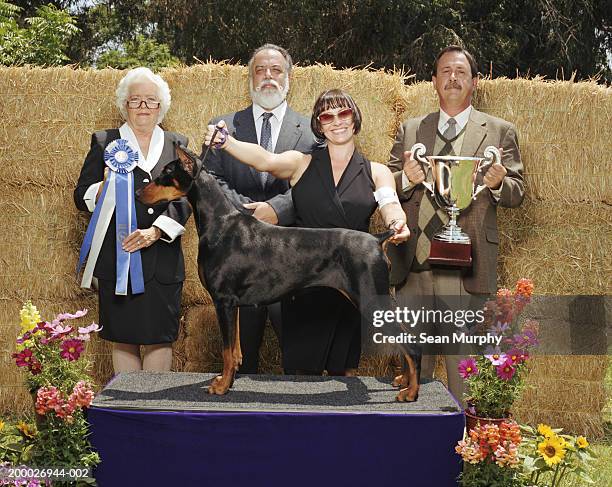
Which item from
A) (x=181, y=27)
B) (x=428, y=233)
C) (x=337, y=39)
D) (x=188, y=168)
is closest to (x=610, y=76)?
(x=337, y=39)

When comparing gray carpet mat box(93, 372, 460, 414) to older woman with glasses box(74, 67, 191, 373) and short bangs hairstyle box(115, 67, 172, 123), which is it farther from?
short bangs hairstyle box(115, 67, 172, 123)

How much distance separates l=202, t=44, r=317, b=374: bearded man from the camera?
150 inches

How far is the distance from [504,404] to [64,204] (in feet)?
9.94

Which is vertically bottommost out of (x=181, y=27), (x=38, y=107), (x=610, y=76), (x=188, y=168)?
(x=188, y=168)

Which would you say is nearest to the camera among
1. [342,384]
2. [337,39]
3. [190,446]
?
[190,446]

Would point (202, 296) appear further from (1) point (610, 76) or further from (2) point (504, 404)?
(1) point (610, 76)

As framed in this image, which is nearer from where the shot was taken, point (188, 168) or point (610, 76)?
point (188, 168)

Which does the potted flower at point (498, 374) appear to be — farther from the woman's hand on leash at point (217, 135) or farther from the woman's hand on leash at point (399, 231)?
the woman's hand on leash at point (217, 135)

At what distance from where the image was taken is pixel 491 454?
9.39ft

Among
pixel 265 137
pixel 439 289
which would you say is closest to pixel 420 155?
pixel 439 289

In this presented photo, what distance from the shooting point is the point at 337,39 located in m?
12.5

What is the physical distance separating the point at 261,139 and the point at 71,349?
1.48 metres

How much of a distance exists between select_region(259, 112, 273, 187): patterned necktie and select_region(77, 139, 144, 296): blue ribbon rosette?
0.66 m

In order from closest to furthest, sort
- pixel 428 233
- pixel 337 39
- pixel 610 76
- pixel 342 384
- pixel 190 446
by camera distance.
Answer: pixel 190 446, pixel 342 384, pixel 428 233, pixel 337 39, pixel 610 76
